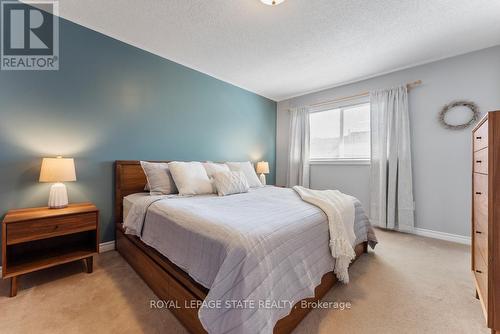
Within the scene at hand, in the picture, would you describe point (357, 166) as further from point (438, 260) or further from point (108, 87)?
point (108, 87)

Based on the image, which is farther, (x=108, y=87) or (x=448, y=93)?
(x=448, y=93)

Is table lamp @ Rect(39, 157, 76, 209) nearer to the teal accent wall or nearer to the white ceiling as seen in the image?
the teal accent wall

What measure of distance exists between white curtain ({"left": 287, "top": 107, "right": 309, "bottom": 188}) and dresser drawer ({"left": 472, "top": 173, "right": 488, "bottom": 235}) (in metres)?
2.69

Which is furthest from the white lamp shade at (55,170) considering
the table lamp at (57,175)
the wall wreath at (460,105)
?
the wall wreath at (460,105)

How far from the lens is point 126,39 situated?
2.45m

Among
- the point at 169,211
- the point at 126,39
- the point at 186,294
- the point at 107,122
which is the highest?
the point at 126,39

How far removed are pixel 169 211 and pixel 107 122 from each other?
156 cm

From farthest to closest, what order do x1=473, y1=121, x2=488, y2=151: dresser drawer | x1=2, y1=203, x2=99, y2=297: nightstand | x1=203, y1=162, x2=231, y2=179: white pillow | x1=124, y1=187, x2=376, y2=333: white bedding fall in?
x1=203, y1=162, x2=231, y2=179: white pillow < x1=2, y1=203, x2=99, y2=297: nightstand < x1=473, y1=121, x2=488, y2=151: dresser drawer < x1=124, y1=187, x2=376, y2=333: white bedding

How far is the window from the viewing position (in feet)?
11.7

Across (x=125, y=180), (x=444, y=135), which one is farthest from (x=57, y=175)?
(x=444, y=135)

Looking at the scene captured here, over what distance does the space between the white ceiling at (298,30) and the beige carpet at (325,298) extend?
2495 mm

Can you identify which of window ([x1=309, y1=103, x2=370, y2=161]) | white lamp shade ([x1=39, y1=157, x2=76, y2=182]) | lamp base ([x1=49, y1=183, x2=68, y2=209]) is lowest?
lamp base ([x1=49, y1=183, x2=68, y2=209])

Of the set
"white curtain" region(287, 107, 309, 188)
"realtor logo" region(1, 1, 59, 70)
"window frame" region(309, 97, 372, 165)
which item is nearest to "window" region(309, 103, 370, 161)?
"window frame" region(309, 97, 372, 165)

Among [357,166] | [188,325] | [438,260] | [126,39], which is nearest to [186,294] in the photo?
[188,325]
